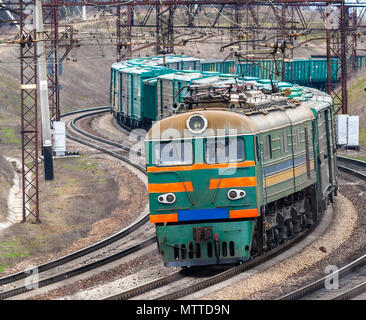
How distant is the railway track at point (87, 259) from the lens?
831 inches

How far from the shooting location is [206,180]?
19.1 meters

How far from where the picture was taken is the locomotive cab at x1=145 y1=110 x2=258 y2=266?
19109mm

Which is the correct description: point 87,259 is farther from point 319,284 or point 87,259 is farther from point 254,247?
point 319,284

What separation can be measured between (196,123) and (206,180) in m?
1.38

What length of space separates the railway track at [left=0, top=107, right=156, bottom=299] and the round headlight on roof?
18.0 ft

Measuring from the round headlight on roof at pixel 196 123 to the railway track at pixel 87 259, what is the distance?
5483 millimetres

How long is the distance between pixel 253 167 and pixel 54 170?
23.0m

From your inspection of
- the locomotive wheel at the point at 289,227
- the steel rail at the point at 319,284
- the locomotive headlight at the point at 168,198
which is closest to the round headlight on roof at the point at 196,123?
the locomotive headlight at the point at 168,198

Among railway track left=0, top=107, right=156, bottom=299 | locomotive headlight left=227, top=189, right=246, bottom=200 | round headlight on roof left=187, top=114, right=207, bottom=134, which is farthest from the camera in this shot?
railway track left=0, top=107, right=156, bottom=299

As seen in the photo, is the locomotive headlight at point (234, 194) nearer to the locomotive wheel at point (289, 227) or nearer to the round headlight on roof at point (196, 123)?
the round headlight on roof at point (196, 123)

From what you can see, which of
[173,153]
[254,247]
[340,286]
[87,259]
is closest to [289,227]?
[254,247]

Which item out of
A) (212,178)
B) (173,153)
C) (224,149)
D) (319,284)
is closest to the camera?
(319,284)

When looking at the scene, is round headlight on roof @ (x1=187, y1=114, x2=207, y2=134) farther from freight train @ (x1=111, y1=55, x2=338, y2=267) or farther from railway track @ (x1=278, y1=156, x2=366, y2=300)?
railway track @ (x1=278, y1=156, x2=366, y2=300)

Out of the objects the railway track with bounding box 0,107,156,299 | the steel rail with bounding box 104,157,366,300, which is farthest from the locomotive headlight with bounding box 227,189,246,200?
the railway track with bounding box 0,107,156,299
